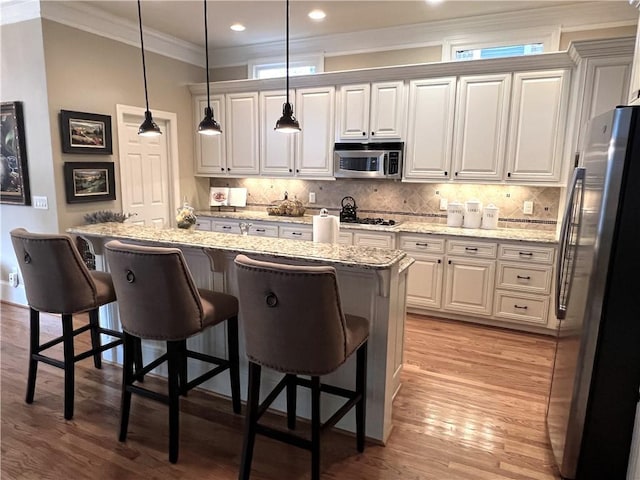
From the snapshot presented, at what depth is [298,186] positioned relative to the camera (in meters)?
5.37

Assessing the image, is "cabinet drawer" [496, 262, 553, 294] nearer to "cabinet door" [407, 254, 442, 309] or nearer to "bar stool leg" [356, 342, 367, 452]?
"cabinet door" [407, 254, 442, 309]

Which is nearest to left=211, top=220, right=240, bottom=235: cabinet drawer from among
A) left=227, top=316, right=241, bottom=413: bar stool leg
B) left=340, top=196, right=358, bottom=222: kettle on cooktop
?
left=340, top=196, right=358, bottom=222: kettle on cooktop

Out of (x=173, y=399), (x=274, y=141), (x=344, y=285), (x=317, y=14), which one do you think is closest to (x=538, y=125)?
(x=317, y=14)

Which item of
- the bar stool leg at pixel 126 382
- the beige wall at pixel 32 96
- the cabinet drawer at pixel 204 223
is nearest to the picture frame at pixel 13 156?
the beige wall at pixel 32 96

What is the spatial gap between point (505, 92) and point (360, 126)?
4.82ft

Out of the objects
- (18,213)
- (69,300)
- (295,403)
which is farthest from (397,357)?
(18,213)

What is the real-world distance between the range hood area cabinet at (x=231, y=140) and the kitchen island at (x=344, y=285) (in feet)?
8.74

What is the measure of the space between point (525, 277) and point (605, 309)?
7.18 ft

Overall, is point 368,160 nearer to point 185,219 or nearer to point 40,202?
point 185,219

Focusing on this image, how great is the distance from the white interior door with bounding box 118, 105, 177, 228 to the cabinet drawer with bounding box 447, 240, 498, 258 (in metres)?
3.45

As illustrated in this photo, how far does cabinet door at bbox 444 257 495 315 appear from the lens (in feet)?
12.9

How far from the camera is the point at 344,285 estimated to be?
228 centimetres

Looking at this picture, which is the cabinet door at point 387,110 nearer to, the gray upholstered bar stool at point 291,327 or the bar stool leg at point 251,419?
the gray upholstered bar stool at point 291,327

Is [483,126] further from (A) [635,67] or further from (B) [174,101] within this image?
(B) [174,101]
